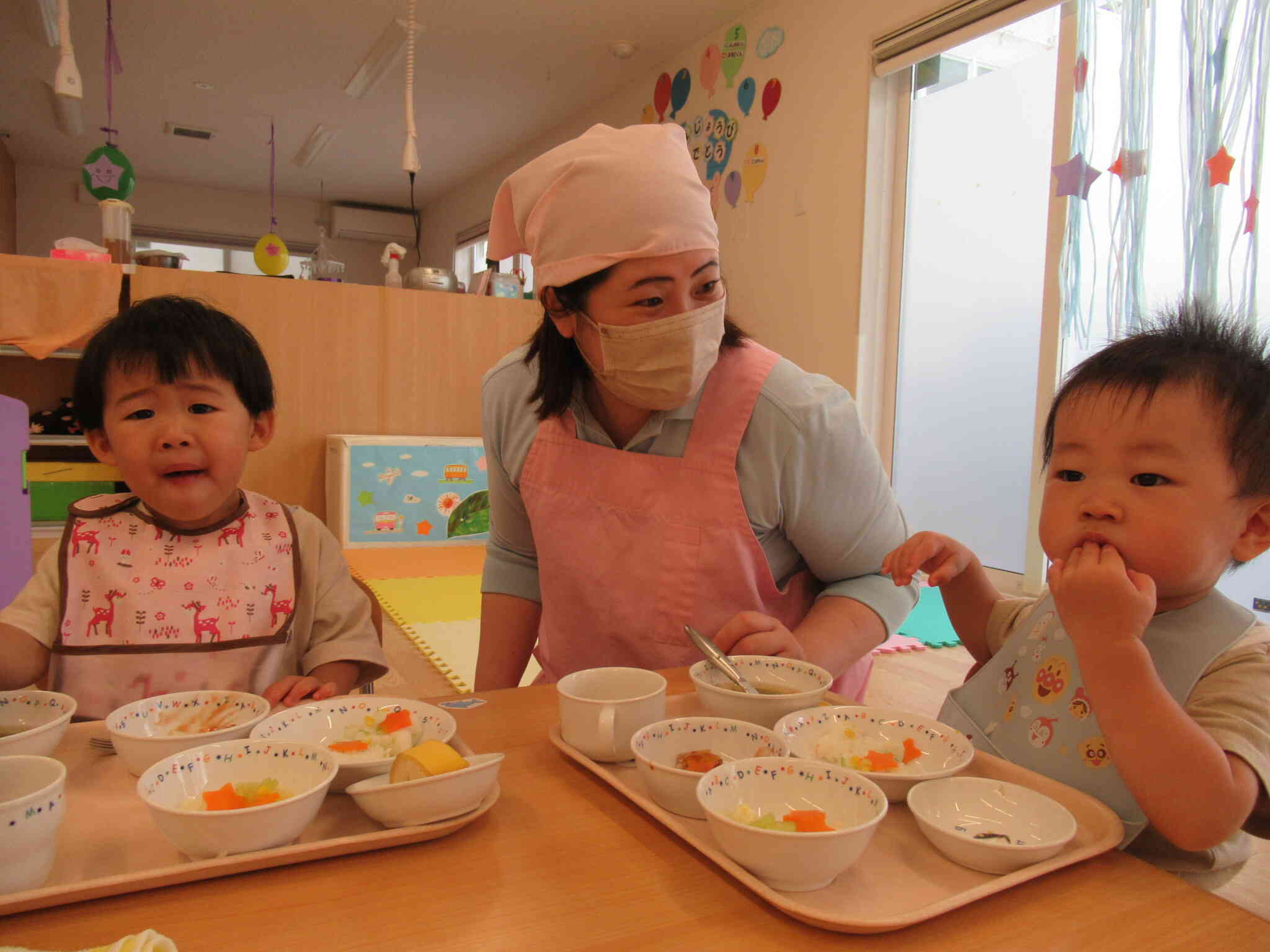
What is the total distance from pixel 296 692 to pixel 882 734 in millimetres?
598

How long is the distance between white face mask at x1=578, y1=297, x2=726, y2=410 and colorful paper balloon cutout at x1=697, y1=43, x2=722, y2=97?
3.42 meters

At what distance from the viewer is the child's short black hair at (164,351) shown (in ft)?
3.34

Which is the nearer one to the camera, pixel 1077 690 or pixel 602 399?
pixel 1077 690

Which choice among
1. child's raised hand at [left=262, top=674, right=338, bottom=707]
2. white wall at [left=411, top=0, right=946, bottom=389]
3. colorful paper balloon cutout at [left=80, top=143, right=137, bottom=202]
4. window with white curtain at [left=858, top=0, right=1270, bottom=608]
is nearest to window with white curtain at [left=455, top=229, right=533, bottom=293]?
white wall at [left=411, top=0, right=946, bottom=389]

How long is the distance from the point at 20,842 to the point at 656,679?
0.49m

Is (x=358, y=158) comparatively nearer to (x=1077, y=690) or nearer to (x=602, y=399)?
(x=602, y=399)

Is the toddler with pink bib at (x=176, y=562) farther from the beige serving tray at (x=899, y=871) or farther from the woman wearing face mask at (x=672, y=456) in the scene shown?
the beige serving tray at (x=899, y=871)

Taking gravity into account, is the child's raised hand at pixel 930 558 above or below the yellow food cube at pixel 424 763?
above

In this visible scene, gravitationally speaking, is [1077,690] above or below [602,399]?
below

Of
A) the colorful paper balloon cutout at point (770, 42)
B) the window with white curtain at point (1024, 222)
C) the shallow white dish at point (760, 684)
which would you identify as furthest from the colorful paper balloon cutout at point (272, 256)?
the shallow white dish at point (760, 684)

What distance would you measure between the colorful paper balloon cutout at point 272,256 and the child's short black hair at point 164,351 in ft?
10.1

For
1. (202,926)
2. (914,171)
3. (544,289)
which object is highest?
(914,171)

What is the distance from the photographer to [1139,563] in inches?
29.5

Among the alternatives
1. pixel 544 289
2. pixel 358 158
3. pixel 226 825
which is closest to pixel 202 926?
pixel 226 825
